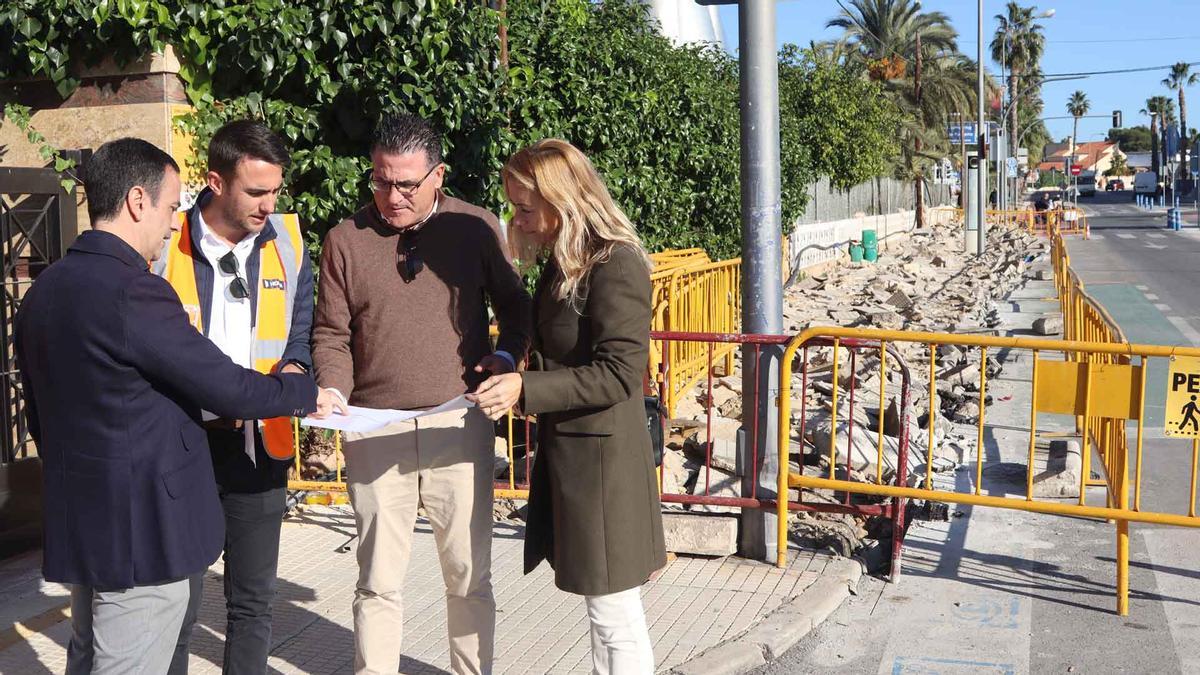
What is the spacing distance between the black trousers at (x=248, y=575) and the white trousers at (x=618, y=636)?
3.29 ft

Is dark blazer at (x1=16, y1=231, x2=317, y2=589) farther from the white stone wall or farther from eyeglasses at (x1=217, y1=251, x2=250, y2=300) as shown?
the white stone wall

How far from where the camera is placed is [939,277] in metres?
28.2

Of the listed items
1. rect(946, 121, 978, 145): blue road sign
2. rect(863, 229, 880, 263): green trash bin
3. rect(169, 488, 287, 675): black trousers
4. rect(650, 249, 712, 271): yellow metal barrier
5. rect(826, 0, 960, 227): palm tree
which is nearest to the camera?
rect(169, 488, 287, 675): black trousers

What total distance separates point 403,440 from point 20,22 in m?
3.91

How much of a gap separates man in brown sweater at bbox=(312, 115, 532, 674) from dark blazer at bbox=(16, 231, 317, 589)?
0.77 meters

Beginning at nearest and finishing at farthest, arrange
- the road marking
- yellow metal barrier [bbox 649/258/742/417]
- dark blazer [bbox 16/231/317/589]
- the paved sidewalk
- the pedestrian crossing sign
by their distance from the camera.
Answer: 1. dark blazer [bbox 16/231/317/589]
2. the paved sidewalk
3. the pedestrian crossing sign
4. yellow metal barrier [bbox 649/258/742/417]
5. the road marking

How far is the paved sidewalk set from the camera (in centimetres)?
470

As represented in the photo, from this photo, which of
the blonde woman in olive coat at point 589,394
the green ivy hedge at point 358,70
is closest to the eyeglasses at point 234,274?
the blonde woman in olive coat at point 589,394

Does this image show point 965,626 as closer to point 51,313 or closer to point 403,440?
point 403,440

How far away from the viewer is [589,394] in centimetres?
336

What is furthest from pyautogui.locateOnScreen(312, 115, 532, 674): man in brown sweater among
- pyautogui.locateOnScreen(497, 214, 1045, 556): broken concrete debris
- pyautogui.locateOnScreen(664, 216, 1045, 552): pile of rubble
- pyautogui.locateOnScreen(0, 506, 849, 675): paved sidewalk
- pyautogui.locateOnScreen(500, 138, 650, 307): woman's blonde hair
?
pyautogui.locateOnScreen(664, 216, 1045, 552): pile of rubble

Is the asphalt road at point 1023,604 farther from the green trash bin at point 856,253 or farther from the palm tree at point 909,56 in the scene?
the palm tree at point 909,56

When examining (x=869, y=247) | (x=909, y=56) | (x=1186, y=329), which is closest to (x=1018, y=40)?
(x=909, y=56)

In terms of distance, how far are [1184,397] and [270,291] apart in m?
4.15
